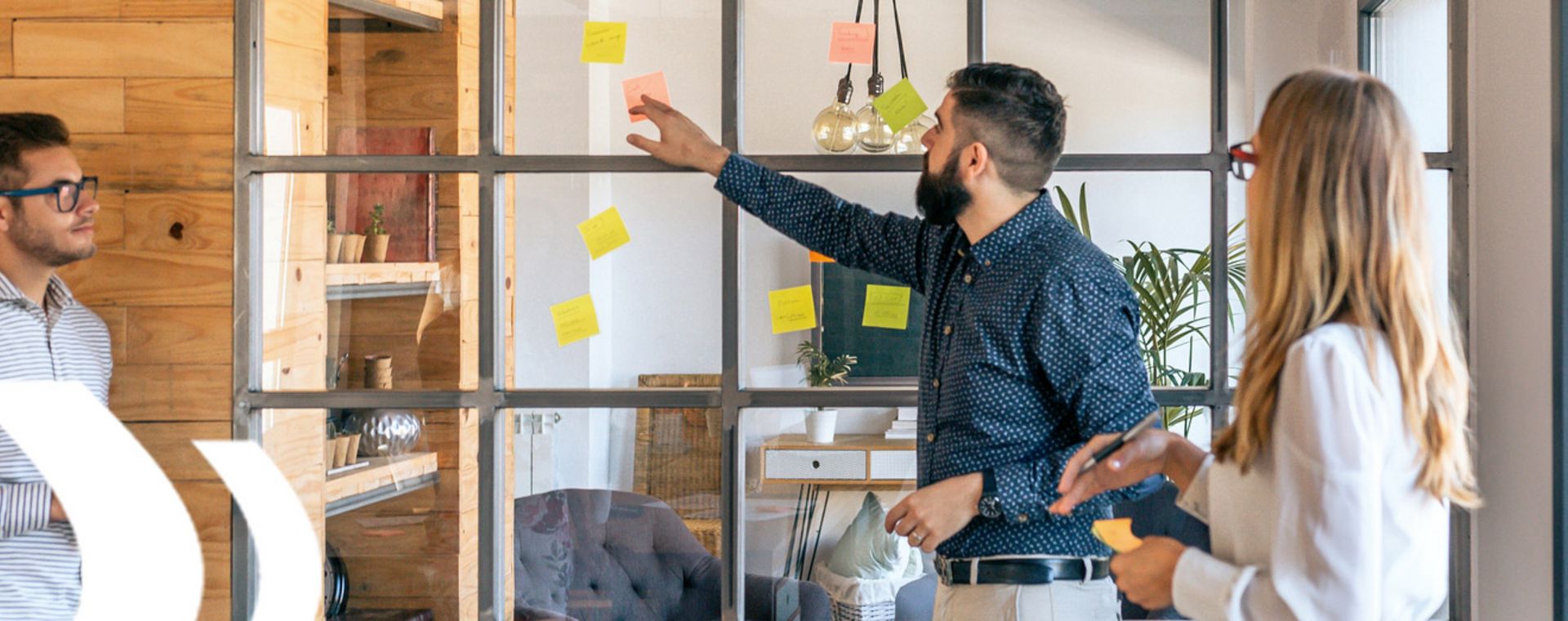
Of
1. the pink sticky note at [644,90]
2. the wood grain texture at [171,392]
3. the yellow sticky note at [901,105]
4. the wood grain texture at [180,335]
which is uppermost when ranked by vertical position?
the pink sticky note at [644,90]

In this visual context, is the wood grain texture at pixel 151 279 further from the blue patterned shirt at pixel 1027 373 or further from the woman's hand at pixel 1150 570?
the woman's hand at pixel 1150 570

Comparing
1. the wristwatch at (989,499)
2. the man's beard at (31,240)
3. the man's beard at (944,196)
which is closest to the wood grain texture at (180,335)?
the man's beard at (31,240)

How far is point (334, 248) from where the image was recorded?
7.31 ft

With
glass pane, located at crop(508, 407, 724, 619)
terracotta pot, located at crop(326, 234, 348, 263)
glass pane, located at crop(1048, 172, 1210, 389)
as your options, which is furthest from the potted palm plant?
terracotta pot, located at crop(326, 234, 348, 263)

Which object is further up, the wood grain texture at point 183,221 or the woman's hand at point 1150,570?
the wood grain texture at point 183,221

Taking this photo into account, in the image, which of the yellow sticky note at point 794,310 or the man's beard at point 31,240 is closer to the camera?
the man's beard at point 31,240

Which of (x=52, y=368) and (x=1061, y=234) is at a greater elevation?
(x=1061, y=234)

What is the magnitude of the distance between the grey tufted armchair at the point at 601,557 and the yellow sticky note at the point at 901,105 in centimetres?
79

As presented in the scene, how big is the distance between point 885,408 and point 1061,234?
1.61 ft

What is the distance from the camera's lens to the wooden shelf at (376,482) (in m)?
2.23

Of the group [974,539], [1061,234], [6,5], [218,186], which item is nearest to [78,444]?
[218,186]

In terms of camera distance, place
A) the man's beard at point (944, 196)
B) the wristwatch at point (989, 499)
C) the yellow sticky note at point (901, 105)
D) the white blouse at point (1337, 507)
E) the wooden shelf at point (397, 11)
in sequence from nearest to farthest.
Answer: the white blouse at point (1337, 507), the wristwatch at point (989, 499), the man's beard at point (944, 196), the yellow sticky note at point (901, 105), the wooden shelf at point (397, 11)

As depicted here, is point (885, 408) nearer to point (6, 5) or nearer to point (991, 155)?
point (991, 155)

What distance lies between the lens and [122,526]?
2178 millimetres
